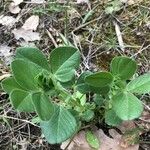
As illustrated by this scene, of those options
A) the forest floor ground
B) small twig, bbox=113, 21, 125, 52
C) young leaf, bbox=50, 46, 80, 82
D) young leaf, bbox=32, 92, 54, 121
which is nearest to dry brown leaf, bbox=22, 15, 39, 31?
the forest floor ground

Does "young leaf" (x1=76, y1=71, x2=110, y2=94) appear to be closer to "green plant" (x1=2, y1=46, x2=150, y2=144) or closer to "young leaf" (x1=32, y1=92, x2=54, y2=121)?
"green plant" (x1=2, y1=46, x2=150, y2=144)

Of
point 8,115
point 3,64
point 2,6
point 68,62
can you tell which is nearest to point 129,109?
point 68,62

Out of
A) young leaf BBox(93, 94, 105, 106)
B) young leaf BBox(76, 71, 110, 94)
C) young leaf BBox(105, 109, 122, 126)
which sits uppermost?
young leaf BBox(76, 71, 110, 94)

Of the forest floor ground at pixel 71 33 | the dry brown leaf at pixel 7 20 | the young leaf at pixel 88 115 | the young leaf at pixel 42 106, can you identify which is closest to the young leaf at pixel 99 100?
the young leaf at pixel 88 115

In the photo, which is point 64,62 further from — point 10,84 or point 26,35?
point 26,35

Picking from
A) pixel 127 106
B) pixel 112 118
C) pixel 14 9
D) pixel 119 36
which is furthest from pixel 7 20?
pixel 127 106

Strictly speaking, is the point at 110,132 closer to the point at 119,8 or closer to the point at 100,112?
the point at 100,112

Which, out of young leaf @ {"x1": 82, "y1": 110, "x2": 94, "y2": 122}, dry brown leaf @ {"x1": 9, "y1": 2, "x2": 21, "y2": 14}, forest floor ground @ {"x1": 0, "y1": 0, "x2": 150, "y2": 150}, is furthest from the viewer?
dry brown leaf @ {"x1": 9, "y1": 2, "x2": 21, "y2": 14}
